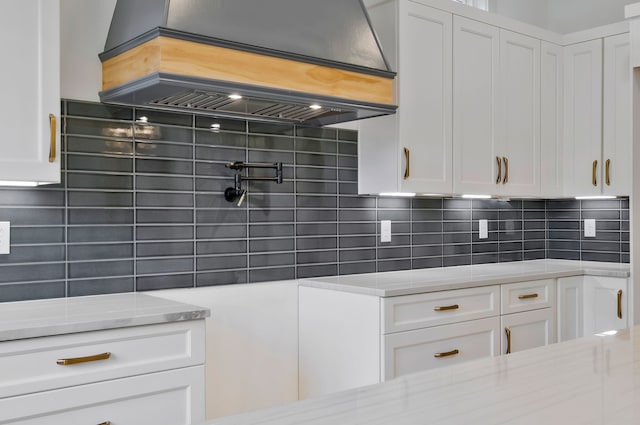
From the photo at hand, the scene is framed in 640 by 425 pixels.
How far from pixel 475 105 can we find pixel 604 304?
1.38m

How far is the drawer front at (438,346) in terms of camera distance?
288 centimetres

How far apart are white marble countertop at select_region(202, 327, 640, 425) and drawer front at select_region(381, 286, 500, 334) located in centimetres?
143

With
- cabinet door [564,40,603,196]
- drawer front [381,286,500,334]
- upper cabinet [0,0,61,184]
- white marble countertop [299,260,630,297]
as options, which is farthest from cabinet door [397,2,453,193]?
upper cabinet [0,0,61,184]

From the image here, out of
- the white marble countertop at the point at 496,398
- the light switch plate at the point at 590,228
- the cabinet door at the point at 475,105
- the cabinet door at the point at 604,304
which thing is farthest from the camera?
the light switch plate at the point at 590,228

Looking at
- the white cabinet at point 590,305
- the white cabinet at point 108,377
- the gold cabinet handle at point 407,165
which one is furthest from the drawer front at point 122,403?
the white cabinet at point 590,305

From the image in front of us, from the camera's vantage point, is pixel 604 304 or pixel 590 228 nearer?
pixel 604 304

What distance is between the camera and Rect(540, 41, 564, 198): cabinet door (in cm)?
405

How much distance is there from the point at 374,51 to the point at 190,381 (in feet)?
5.20

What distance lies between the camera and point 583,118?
13.5ft

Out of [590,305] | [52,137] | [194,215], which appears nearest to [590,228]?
[590,305]

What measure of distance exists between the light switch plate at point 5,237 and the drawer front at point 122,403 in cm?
75

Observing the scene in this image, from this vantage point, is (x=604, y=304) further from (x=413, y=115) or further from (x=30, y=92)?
(x=30, y=92)

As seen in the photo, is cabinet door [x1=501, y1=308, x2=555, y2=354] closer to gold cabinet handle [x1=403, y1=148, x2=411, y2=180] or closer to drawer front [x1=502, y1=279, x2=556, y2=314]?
drawer front [x1=502, y1=279, x2=556, y2=314]

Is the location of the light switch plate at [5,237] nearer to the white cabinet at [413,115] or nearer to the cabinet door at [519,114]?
the white cabinet at [413,115]
